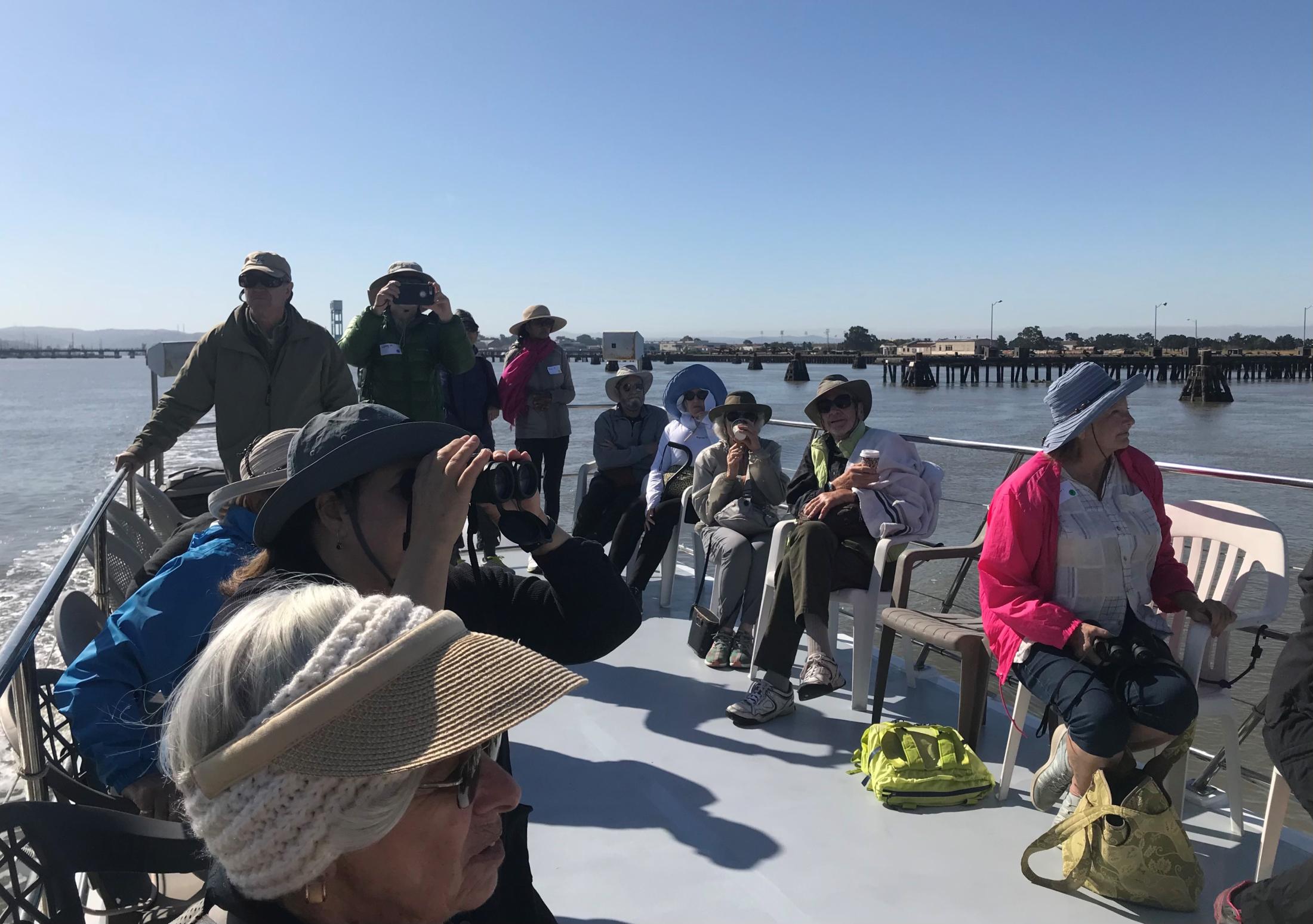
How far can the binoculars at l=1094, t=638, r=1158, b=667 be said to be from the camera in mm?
2299

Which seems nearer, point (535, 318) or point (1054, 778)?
point (1054, 778)

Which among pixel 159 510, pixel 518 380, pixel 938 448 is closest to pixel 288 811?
pixel 159 510

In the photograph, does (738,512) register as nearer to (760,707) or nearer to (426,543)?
(760,707)

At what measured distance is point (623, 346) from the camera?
6.31m

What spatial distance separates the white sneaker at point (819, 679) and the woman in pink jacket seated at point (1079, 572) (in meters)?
0.74

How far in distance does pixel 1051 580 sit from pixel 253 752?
2.27 m

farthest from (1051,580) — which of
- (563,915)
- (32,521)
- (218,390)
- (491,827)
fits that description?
(32,521)

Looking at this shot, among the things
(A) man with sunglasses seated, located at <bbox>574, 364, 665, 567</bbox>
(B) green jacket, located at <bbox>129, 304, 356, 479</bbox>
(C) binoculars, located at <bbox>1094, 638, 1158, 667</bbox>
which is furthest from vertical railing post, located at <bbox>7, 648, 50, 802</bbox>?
(A) man with sunglasses seated, located at <bbox>574, 364, 665, 567</bbox>

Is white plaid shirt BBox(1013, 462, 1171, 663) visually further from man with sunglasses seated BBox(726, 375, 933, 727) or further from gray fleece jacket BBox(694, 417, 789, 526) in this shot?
gray fleece jacket BBox(694, 417, 789, 526)

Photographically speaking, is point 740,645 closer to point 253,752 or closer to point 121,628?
point 121,628

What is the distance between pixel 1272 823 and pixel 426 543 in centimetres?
200

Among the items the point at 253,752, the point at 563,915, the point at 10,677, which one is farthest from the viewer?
the point at 563,915

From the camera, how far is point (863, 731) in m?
3.12

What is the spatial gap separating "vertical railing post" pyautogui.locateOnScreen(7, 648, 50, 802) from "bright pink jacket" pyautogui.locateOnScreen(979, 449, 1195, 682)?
84.1 inches
